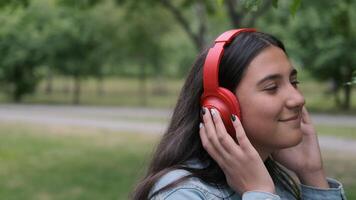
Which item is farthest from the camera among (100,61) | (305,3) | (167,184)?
(100,61)

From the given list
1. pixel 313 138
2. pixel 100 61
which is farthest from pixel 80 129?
pixel 313 138

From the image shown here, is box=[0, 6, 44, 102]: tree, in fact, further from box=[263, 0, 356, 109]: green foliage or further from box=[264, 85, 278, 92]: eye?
box=[264, 85, 278, 92]: eye

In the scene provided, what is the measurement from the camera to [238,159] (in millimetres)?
1698

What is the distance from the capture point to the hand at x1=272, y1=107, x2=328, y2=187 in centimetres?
210

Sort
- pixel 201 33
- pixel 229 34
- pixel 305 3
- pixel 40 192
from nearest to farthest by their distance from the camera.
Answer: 1. pixel 229 34
2. pixel 40 192
3. pixel 305 3
4. pixel 201 33

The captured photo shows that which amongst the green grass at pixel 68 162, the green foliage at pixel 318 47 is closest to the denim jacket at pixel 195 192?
the green grass at pixel 68 162

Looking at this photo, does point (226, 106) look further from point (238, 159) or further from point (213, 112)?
point (238, 159)

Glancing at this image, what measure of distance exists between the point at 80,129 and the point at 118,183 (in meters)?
8.60

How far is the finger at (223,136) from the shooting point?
66.9 inches

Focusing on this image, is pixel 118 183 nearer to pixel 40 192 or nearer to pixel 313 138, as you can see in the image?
pixel 40 192

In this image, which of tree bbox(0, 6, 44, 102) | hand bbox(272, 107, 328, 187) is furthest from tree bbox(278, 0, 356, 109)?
hand bbox(272, 107, 328, 187)

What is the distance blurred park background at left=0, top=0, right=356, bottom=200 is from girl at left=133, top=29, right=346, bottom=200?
1.65 ft

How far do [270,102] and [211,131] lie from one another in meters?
0.18

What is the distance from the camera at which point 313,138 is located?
2160 mm
